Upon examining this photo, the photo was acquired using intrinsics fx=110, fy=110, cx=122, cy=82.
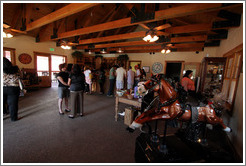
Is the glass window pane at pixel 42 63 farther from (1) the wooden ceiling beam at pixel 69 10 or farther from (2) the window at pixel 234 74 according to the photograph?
(2) the window at pixel 234 74

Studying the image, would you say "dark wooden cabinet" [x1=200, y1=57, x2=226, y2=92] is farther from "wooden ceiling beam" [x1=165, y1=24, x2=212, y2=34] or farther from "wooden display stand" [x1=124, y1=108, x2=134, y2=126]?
"wooden display stand" [x1=124, y1=108, x2=134, y2=126]

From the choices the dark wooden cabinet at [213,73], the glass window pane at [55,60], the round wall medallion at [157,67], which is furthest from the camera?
the round wall medallion at [157,67]

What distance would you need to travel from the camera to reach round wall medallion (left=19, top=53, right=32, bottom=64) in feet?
19.4

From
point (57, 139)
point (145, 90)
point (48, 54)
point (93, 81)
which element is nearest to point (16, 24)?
point (48, 54)

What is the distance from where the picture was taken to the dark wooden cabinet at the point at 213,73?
313 cm

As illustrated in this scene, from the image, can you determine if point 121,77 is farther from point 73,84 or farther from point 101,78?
point 73,84

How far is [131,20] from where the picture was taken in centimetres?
306

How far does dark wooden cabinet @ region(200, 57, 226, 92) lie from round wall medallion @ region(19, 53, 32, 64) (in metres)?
8.34

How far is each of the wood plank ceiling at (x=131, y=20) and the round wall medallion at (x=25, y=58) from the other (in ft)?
3.47

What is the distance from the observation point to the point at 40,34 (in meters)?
6.20

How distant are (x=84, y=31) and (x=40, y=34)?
12.2 feet

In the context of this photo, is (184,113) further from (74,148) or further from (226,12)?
(226,12)

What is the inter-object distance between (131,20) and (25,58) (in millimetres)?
6392

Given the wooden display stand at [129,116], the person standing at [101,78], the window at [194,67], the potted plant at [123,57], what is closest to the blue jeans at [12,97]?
the wooden display stand at [129,116]
